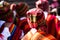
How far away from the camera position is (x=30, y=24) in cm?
315

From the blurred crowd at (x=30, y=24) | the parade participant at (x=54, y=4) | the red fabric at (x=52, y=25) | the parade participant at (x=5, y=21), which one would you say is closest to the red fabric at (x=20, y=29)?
the blurred crowd at (x=30, y=24)

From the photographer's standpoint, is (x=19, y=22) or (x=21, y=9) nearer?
(x=19, y=22)

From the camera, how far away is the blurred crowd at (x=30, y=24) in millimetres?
2578

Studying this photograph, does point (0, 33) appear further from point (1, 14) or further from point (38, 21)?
point (38, 21)

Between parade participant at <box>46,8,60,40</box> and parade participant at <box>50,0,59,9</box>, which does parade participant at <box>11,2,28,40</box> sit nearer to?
parade participant at <box>46,8,60,40</box>

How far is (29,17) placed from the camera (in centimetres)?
324

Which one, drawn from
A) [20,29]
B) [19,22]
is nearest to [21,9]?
[19,22]

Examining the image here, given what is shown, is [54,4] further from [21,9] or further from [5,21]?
[5,21]

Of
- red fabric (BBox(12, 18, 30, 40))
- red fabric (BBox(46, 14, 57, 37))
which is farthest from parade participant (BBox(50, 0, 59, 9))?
red fabric (BBox(46, 14, 57, 37))

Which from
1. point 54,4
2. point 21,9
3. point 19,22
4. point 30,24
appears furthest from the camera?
point 54,4

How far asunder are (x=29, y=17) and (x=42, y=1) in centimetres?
243

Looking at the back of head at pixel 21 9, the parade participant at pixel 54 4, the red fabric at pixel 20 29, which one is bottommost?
the parade participant at pixel 54 4

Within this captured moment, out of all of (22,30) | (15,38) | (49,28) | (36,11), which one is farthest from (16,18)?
(49,28)

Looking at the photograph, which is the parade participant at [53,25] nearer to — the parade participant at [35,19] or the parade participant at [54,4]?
the parade participant at [35,19]
